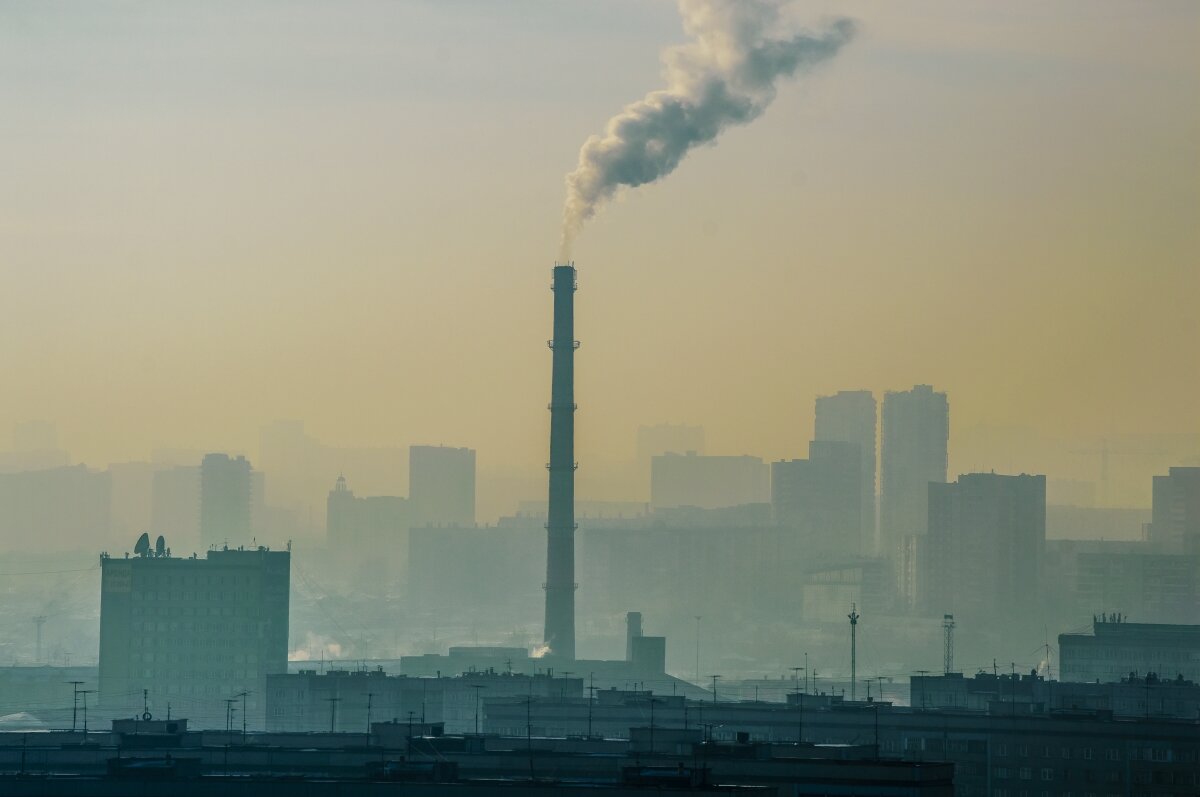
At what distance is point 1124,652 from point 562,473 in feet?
95.7

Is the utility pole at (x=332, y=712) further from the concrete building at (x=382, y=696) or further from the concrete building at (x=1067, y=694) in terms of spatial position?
the concrete building at (x=1067, y=694)

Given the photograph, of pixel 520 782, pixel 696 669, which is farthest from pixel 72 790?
pixel 696 669

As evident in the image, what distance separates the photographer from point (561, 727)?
231 feet

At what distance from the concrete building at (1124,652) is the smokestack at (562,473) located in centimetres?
2268

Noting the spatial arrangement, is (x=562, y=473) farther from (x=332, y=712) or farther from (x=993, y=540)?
(x=993, y=540)

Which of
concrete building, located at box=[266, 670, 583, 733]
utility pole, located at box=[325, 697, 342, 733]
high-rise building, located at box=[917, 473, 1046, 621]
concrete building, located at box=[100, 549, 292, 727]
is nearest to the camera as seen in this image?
utility pole, located at box=[325, 697, 342, 733]

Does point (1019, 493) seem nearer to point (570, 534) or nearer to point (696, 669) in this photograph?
point (696, 669)

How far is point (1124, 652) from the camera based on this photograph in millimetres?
113125

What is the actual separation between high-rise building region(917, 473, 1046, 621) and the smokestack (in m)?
93.8

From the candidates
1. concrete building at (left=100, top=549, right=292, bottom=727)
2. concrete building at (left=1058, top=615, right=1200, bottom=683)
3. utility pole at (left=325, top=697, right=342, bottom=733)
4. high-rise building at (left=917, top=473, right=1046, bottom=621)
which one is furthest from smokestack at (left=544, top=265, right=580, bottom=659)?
high-rise building at (left=917, top=473, right=1046, bottom=621)

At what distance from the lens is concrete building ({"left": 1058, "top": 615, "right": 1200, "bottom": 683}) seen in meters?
111

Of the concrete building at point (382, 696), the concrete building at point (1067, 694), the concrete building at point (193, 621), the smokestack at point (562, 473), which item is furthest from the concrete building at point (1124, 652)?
the concrete building at point (382, 696)

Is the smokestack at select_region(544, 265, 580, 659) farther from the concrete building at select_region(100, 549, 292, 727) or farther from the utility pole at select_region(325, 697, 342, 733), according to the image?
the utility pole at select_region(325, 697, 342, 733)

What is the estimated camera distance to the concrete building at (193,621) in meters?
104
